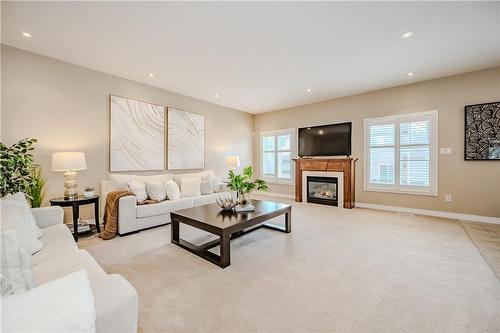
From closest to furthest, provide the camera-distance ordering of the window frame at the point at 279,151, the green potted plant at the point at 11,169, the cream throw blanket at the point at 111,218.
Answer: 1. the green potted plant at the point at 11,169
2. the cream throw blanket at the point at 111,218
3. the window frame at the point at 279,151

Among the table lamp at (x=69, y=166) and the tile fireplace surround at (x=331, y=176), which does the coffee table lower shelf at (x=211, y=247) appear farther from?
the tile fireplace surround at (x=331, y=176)

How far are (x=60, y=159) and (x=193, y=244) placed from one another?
226 cm

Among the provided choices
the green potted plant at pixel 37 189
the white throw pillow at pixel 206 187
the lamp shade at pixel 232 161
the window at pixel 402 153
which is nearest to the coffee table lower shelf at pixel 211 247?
the white throw pillow at pixel 206 187

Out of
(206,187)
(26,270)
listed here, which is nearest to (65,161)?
(206,187)

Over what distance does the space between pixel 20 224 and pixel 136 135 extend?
3.00m

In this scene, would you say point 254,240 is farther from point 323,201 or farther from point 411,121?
point 411,121

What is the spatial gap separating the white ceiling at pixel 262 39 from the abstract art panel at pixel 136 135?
58 centimetres

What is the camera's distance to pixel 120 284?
109 centimetres

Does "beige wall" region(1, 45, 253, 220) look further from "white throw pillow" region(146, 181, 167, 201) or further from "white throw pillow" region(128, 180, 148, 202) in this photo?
"white throw pillow" region(146, 181, 167, 201)

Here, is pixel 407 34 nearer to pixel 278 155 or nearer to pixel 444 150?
pixel 444 150

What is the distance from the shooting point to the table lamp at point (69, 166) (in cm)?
306

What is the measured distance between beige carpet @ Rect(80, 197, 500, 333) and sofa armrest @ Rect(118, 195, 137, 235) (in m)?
0.17

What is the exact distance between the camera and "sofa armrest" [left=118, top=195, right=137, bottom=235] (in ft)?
10.4

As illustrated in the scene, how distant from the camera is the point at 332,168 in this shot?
532cm
